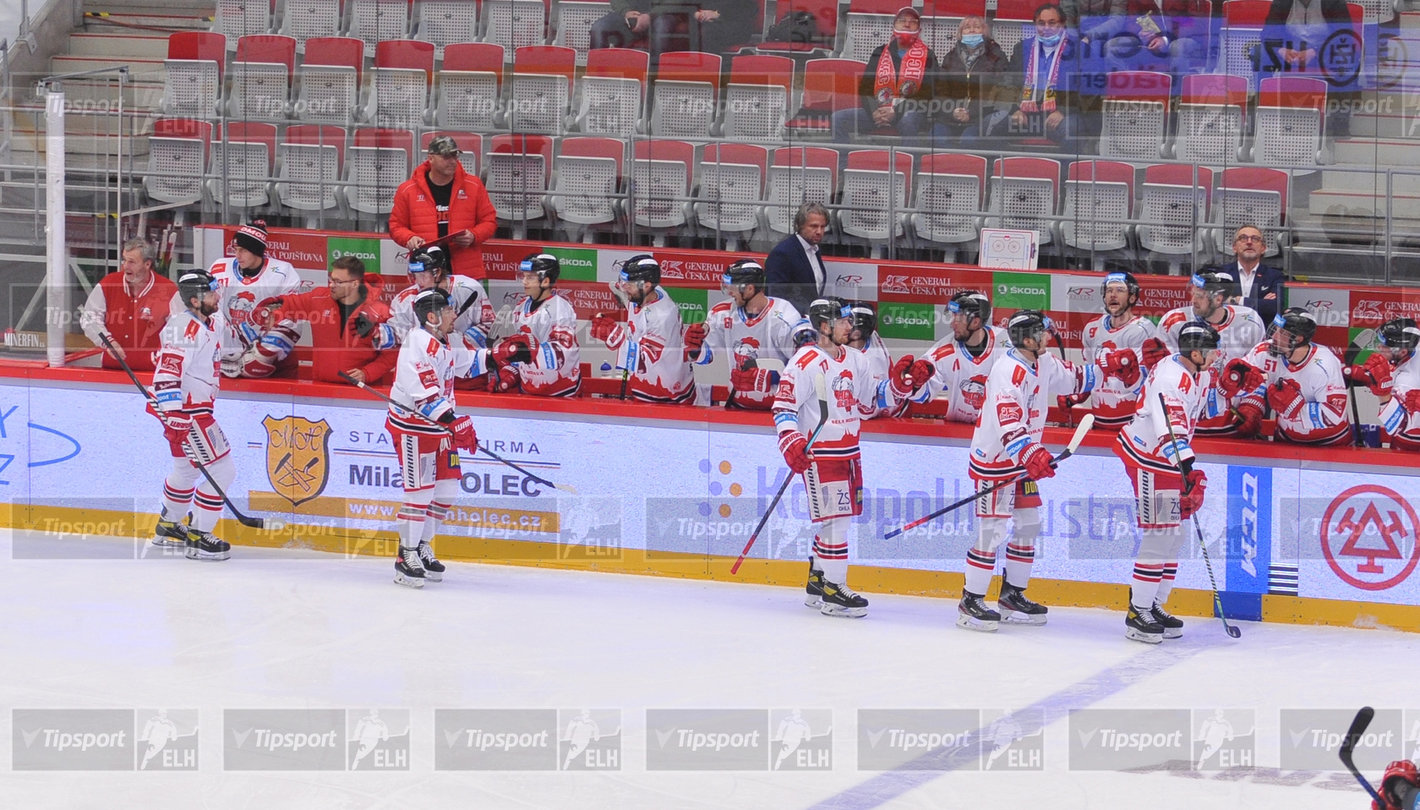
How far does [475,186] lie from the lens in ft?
33.4

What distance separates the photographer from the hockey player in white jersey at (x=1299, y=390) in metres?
8.37

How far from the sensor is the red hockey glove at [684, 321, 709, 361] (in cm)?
917

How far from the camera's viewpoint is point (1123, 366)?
873cm

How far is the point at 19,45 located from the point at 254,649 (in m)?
6.24

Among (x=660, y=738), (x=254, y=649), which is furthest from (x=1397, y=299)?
(x=254, y=649)

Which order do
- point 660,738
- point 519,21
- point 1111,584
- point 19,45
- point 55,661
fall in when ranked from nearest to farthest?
point 660,738 → point 55,661 → point 1111,584 → point 519,21 → point 19,45

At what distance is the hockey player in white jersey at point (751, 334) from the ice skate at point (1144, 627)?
2207 mm

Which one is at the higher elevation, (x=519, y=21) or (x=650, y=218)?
(x=519, y=21)

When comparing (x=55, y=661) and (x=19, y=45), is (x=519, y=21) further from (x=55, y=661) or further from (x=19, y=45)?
(x=55, y=661)

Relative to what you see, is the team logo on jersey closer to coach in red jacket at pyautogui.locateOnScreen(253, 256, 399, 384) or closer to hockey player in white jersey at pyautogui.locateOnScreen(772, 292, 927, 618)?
coach in red jacket at pyautogui.locateOnScreen(253, 256, 399, 384)

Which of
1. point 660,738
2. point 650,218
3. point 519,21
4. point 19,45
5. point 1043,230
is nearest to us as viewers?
point 660,738

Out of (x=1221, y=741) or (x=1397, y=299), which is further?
(x=1397, y=299)
